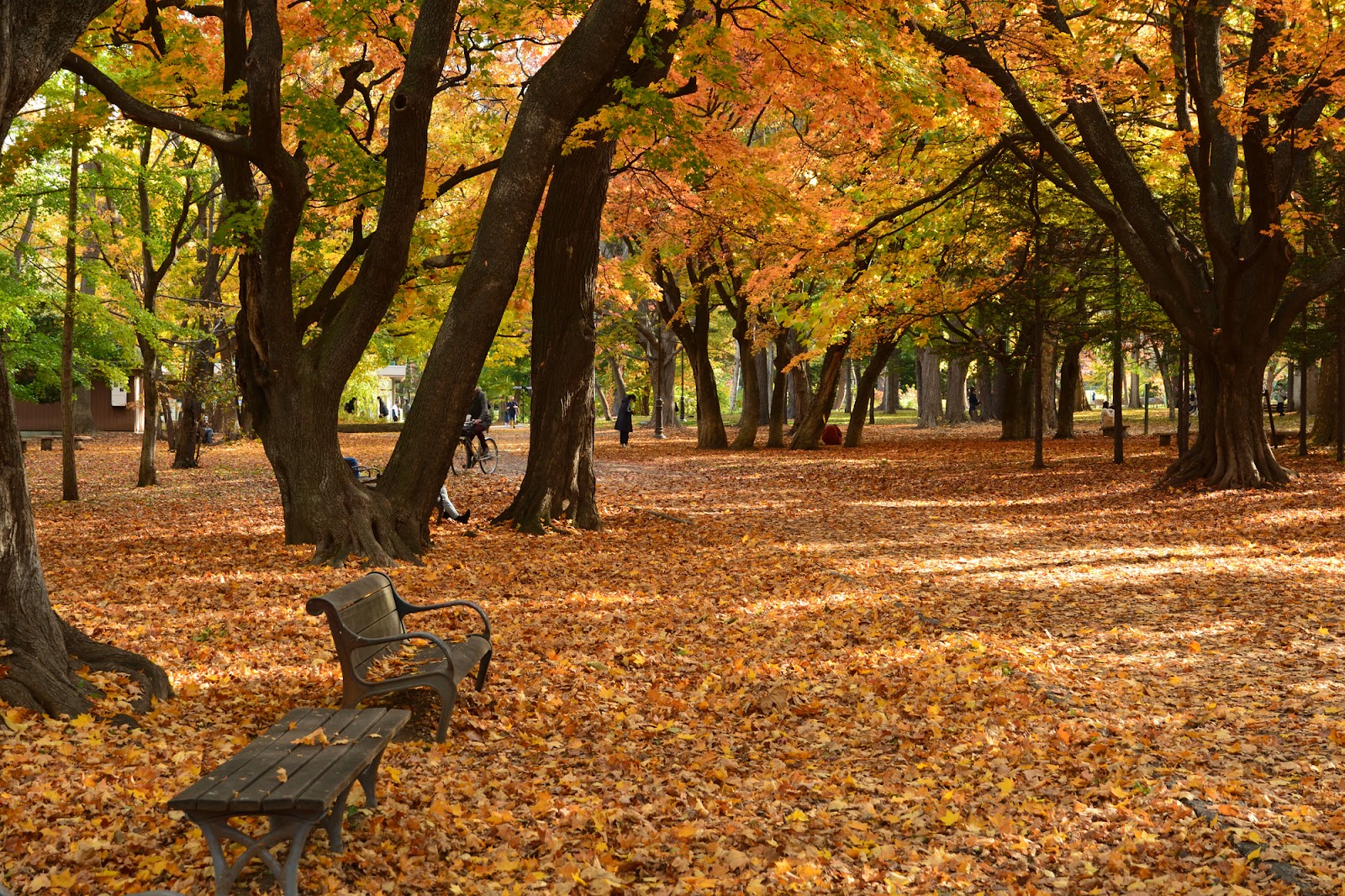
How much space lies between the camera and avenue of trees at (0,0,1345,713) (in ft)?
33.8

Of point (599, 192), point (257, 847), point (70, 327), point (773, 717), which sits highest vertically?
point (599, 192)

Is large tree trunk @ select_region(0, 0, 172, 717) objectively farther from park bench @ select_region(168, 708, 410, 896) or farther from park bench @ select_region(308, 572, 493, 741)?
park bench @ select_region(168, 708, 410, 896)

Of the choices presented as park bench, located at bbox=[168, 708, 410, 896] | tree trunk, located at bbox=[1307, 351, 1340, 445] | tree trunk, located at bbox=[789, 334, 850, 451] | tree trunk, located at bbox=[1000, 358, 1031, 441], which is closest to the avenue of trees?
tree trunk, located at bbox=[1307, 351, 1340, 445]

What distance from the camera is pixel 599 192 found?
1262cm

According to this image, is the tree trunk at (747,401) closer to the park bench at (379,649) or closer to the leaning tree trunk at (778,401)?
the leaning tree trunk at (778,401)

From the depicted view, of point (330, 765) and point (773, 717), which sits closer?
point (330, 765)

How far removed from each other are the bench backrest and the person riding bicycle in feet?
43.5

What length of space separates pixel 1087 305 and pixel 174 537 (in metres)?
21.1

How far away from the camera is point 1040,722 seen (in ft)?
19.1

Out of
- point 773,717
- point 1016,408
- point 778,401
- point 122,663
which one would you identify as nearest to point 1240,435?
point 773,717

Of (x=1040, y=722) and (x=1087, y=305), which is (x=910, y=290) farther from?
(x=1040, y=722)

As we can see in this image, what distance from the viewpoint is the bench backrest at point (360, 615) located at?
5238 millimetres

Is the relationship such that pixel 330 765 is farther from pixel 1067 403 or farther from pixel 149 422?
pixel 1067 403

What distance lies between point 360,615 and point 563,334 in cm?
731
